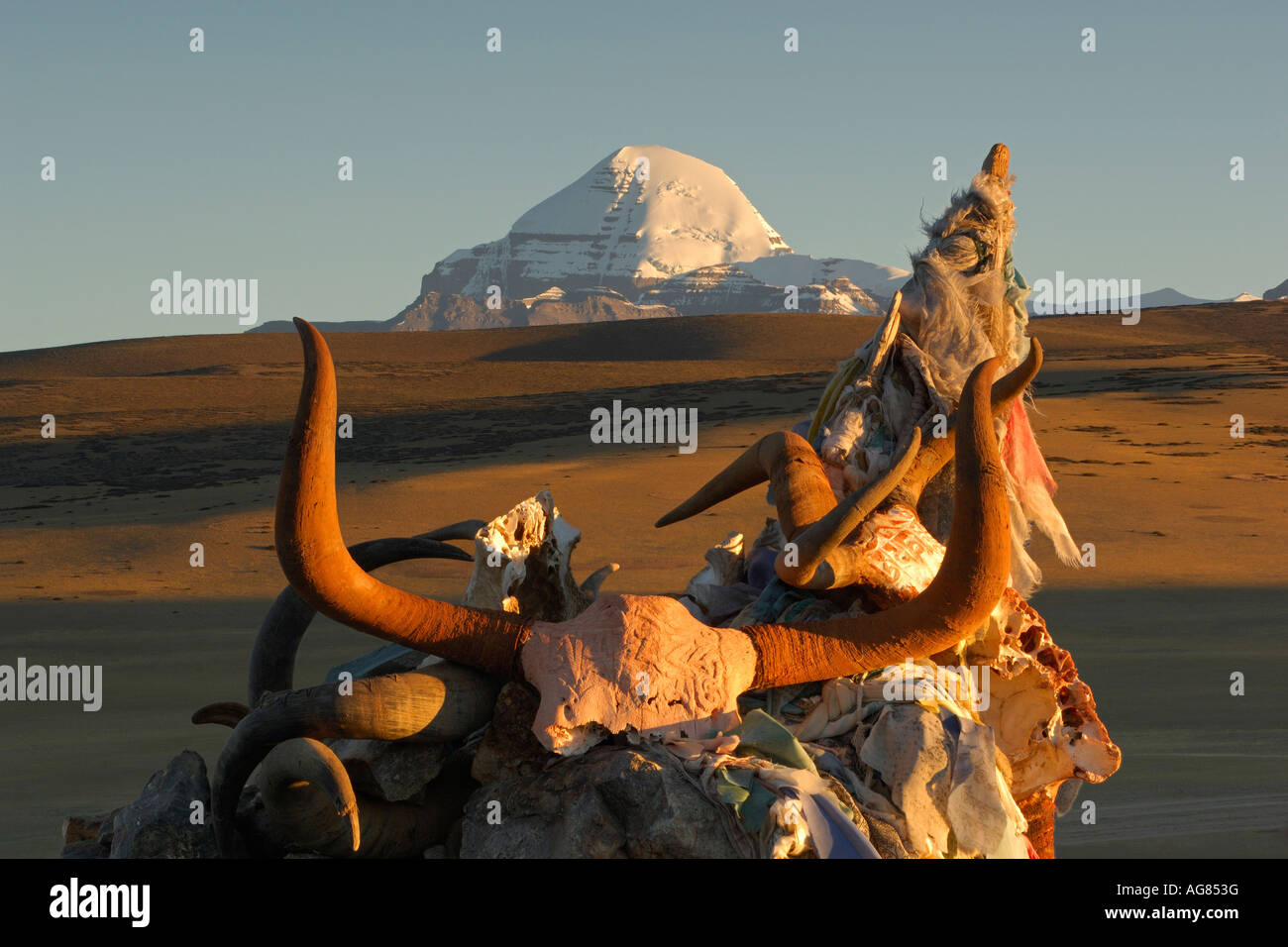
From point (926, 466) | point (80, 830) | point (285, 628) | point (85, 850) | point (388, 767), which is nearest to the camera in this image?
point (388, 767)

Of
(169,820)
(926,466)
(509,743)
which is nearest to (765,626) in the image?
(509,743)

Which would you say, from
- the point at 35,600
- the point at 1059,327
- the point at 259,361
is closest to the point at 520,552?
the point at 35,600

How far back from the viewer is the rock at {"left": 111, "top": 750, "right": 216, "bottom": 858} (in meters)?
4.38

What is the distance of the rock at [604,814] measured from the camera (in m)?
3.95

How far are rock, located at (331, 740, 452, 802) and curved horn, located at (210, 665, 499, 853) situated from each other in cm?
6

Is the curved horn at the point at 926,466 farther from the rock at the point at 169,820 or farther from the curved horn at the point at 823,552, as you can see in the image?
the rock at the point at 169,820

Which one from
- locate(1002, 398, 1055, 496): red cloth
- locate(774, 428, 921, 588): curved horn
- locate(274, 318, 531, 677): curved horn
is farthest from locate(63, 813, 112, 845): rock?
locate(1002, 398, 1055, 496): red cloth

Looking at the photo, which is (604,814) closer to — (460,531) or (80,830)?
(460,531)

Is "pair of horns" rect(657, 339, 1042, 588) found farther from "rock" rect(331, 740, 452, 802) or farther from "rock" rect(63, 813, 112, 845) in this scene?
Answer: "rock" rect(63, 813, 112, 845)

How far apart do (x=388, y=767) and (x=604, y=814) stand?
0.64 metres

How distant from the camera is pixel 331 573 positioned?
3.93 m

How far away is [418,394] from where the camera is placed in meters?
56.2

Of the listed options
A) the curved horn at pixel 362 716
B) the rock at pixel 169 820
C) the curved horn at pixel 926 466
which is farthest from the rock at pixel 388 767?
the curved horn at pixel 926 466
